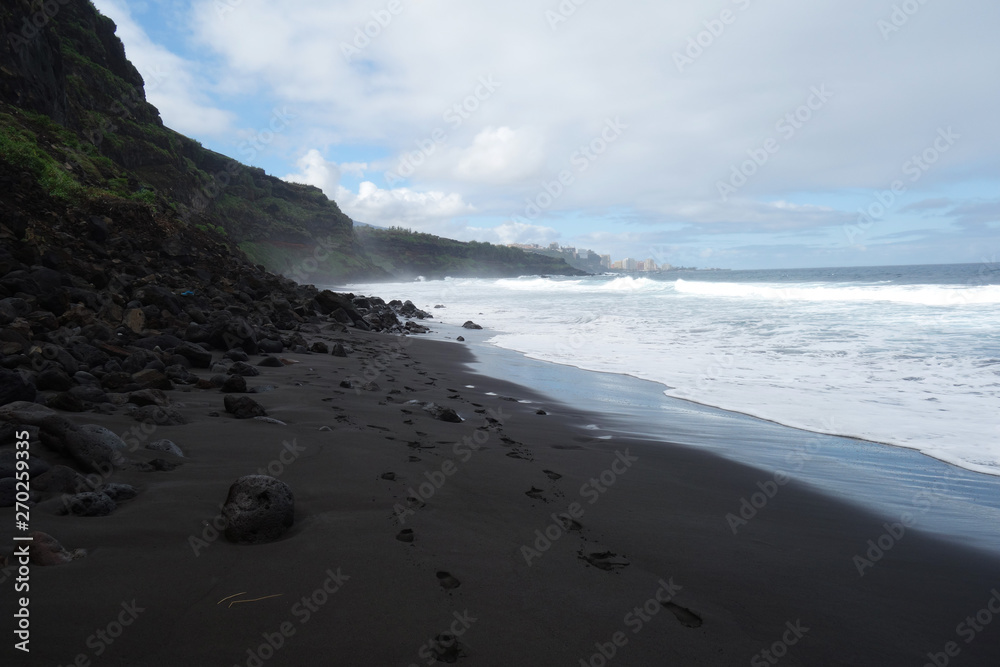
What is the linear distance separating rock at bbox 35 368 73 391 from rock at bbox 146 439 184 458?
1.13 m

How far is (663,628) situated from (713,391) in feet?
19.9

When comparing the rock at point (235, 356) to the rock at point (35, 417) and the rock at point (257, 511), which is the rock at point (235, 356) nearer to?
the rock at point (35, 417)

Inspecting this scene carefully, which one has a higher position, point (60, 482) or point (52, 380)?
point (52, 380)

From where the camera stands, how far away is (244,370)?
223 inches

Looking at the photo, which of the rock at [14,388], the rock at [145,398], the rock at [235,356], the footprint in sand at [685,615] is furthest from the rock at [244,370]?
the footprint in sand at [685,615]

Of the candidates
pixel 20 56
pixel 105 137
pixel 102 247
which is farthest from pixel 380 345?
pixel 105 137

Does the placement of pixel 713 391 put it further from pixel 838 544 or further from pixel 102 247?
pixel 102 247

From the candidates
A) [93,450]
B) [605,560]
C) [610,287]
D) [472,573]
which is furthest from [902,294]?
[93,450]

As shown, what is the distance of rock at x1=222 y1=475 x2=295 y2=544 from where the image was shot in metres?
2.29

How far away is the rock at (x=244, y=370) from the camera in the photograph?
559 centimetres

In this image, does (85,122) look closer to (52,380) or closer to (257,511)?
(52,380)

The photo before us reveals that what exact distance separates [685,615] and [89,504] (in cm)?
265

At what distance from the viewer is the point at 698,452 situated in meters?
4.91

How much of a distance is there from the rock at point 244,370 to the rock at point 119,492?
10.4 feet
